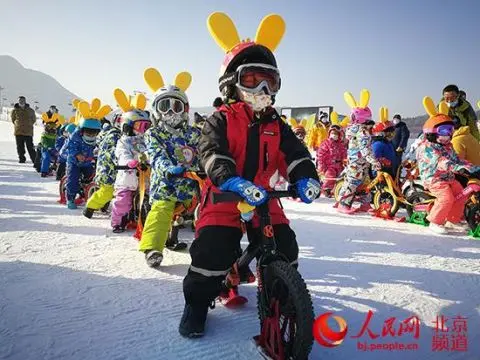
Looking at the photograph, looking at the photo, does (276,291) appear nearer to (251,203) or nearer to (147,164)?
Result: (251,203)

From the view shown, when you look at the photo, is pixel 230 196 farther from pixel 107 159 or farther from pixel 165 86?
pixel 107 159

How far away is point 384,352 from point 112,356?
175 centimetres

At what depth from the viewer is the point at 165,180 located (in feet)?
12.2

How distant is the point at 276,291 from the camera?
6.37 ft

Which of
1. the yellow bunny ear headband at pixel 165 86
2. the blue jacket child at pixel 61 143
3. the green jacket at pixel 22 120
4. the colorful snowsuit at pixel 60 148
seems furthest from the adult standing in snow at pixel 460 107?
the green jacket at pixel 22 120

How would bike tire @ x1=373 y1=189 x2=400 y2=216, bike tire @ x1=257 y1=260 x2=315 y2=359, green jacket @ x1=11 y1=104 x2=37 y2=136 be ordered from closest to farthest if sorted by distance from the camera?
bike tire @ x1=257 y1=260 x2=315 y2=359 < bike tire @ x1=373 y1=189 x2=400 y2=216 < green jacket @ x1=11 y1=104 x2=37 y2=136

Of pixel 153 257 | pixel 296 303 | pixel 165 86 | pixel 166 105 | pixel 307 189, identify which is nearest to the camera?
pixel 296 303

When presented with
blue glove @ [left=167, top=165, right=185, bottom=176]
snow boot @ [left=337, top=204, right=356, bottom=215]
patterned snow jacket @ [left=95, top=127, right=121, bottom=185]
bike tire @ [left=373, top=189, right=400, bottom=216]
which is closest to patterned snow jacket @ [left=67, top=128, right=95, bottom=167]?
patterned snow jacket @ [left=95, top=127, right=121, bottom=185]

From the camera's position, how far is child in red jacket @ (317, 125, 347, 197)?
31.3 feet

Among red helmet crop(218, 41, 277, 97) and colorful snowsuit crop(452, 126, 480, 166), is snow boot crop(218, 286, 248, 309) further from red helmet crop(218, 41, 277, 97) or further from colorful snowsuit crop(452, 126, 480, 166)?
colorful snowsuit crop(452, 126, 480, 166)

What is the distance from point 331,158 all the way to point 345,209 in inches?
115

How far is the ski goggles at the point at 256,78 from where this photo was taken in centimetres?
235

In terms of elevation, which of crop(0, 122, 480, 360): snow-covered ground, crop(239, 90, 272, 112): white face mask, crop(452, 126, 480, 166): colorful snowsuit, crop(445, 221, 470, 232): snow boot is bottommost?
crop(0, 122, 480, 360): snow-covered ground

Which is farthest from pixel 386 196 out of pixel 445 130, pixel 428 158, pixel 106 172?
pixel 106 172
